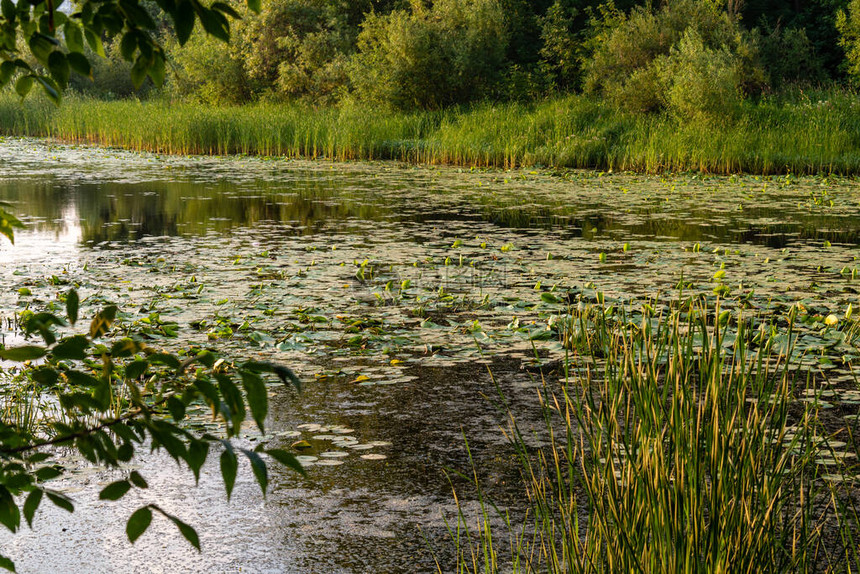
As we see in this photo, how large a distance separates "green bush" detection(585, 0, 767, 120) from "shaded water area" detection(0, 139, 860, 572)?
4.51 metres

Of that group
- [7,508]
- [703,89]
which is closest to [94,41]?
[7,508]

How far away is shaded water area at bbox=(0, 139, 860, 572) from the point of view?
3293mm

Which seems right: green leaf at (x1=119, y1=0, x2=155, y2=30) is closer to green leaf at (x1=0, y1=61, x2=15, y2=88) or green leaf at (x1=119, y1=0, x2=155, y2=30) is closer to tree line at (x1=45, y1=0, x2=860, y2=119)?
green leaf at (x1=0, y1=61, x2=15, y2=88)

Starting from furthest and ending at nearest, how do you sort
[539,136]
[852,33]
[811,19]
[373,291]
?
[811,19] → [852,33] → [539,136] → [373,291]

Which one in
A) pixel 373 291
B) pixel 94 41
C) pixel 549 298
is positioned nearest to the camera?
pixel 94 41

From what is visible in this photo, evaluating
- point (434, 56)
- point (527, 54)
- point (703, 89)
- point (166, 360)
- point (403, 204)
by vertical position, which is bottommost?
point (403, 204)

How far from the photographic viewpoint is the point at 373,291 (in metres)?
6.97

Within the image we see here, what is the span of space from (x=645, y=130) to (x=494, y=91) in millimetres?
8869

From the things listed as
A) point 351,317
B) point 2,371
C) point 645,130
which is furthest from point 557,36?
point 2,371

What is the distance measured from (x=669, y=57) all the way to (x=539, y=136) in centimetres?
360

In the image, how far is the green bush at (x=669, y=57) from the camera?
1841 centimetres

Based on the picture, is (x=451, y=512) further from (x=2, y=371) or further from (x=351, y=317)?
(x=351, y=317)

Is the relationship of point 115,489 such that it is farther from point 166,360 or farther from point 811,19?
point 811,19

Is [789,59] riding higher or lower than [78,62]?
higher
